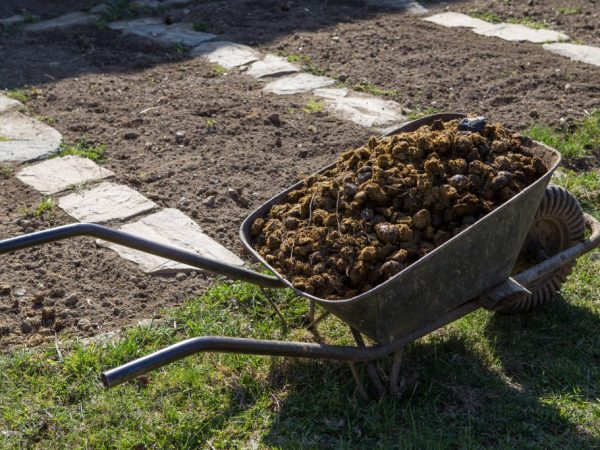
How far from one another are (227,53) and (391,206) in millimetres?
4193

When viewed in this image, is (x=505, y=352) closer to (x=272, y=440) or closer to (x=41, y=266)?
(x=272, y=440)

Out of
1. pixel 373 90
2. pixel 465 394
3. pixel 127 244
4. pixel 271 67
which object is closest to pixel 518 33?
pixel 373 90

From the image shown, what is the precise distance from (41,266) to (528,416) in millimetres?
2376

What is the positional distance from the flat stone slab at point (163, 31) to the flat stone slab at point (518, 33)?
236 centimetres

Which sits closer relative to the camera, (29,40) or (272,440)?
(272,440)

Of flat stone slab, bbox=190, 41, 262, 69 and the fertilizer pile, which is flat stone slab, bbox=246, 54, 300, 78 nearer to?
flat stone slab, bbox=190, 41, 262, 69

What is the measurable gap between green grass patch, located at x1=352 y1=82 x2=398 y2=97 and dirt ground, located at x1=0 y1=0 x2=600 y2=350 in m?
0.06

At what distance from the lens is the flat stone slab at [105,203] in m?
4.73

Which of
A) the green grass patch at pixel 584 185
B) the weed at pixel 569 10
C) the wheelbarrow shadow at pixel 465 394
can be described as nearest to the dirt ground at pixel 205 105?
the weed at pixel 569 10

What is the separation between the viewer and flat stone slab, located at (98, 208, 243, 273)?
429 centimetres

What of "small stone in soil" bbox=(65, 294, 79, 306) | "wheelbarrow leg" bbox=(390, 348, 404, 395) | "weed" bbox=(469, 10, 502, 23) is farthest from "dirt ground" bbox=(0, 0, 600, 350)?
"wheelbarrow leg" bbox=(390, 348, 404, 395)

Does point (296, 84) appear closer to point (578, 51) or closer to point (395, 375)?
point (578, 51)

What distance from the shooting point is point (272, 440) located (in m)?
3.15

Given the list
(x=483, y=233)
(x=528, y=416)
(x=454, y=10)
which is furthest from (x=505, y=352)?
(x=454, y=10)
